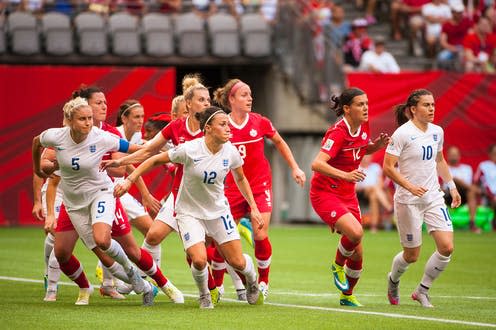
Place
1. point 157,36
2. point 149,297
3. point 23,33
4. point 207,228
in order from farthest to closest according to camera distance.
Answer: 1. point 157,36
2. point 23,33
3. point 149,297
4. point 207,228

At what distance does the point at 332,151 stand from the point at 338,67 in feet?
46.0

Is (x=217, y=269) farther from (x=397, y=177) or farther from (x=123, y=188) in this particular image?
(x=397, y=177)

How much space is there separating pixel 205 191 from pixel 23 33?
1552 cm

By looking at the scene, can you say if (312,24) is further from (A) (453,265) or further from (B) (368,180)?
(A) (453,265)

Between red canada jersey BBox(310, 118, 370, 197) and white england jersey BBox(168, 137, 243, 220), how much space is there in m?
1.19

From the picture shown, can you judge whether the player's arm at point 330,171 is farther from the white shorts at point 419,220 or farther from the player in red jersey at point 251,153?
the white shorts at point 419,220

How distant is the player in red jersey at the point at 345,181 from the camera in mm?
11562

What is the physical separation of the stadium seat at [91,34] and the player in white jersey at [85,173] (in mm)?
14705

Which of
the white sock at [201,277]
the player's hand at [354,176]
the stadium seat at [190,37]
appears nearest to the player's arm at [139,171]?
the white sock at [201,277]

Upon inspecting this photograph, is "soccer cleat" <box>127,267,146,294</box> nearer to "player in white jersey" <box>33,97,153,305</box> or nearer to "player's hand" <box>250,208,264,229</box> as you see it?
"player in white jersey" <box>33,97,153,305</box>

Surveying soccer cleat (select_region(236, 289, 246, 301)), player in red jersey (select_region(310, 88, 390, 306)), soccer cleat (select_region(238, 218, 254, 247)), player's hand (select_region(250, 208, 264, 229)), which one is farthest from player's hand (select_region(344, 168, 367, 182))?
soccer cleat (select_region(238, 218, 254, 247))

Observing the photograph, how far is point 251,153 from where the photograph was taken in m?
12.3

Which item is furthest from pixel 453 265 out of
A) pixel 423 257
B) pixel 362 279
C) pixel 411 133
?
pixel 411 133

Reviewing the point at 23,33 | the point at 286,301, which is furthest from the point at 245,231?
the point at 23,33
